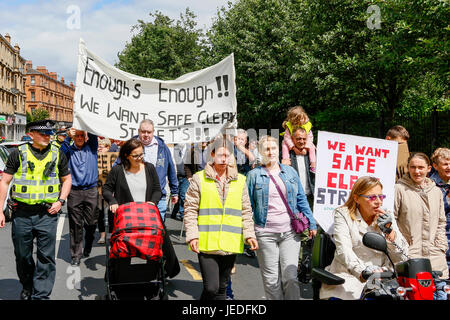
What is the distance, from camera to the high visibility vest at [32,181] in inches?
189

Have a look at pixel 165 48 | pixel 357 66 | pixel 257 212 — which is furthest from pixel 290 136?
pixel 165 48

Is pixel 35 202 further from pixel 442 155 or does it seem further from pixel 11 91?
pixel 11 91

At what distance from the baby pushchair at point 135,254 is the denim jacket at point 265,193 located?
3.20 feet

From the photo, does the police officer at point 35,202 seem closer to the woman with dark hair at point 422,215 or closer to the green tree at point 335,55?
the woman with dark hair at point 422,215

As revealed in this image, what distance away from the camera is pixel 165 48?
37.3 meters


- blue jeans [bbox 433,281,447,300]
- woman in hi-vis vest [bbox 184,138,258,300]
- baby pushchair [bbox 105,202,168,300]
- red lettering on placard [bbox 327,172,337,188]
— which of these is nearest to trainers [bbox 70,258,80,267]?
baby pushchair [bbox 105,202,168,300]

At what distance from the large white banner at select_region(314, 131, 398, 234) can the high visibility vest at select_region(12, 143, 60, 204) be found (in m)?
2.88

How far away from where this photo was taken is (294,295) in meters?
4.23

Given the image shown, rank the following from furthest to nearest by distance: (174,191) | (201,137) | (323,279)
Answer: (201,137) < (174,191) < (323,279)

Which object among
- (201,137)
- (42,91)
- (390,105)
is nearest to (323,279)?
(201,137)

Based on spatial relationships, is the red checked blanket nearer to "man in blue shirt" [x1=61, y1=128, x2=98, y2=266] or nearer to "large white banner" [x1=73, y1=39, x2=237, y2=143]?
"large white banner" [x1=73, y1=39, x2=237, y2=143]

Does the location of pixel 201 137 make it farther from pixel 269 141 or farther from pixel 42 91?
pixel 42 91

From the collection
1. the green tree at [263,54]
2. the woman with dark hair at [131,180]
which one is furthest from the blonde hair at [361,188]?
the green tree at [263,54]
